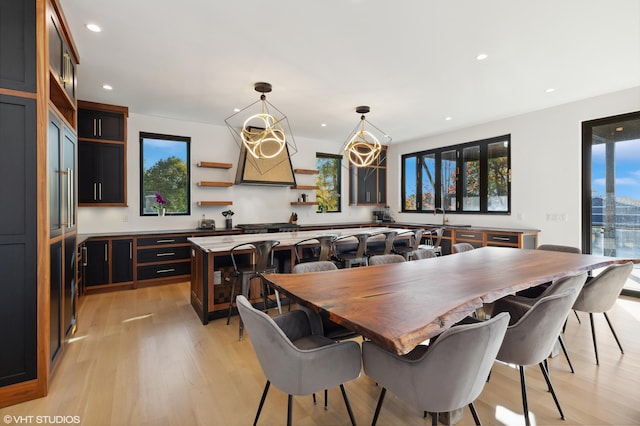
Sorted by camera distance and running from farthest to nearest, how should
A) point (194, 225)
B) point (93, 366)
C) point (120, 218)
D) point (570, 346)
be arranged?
point (194, 225) → point (120, 218) → point (570, 346) → point (93, 366)

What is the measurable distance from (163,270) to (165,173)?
174 centimetres

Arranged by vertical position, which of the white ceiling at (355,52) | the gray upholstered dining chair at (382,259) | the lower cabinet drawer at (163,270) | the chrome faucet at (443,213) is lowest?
the lower cabinet drawer at (163,270)

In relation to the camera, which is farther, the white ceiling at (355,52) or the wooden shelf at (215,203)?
the wooden shelf at (215,203)

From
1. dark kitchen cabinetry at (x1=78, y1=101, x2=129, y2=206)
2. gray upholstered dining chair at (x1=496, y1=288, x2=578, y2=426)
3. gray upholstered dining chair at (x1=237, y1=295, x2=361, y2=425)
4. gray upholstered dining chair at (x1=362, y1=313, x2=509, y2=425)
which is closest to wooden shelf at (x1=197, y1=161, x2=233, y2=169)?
dark kitchen cabinetry at (x1=78, y1=101, x2=129, y2=206)

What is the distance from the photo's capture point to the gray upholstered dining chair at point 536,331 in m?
1.60

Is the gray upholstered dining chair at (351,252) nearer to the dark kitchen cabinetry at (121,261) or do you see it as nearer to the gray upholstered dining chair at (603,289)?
the gray upholstered dining chair at (603,289)

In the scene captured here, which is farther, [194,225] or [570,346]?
[194,225]

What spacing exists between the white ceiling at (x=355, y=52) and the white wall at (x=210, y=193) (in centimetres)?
69

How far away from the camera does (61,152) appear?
2.49m

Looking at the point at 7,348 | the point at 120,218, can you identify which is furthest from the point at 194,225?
the point at 7,348

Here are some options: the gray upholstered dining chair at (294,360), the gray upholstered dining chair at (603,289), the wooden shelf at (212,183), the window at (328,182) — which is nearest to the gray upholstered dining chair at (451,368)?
the gray upholstered dining chair at (294,360)

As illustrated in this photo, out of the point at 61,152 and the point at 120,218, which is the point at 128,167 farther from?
the point at 61,152

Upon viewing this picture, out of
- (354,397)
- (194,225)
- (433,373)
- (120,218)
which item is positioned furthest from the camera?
(194,225)

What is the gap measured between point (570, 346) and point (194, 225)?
5498 mm
